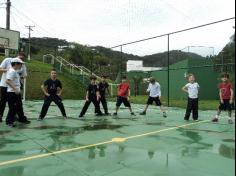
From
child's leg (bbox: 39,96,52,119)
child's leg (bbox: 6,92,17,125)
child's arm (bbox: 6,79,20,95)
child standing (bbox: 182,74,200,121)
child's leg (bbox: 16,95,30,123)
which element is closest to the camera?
child's arm (bbox: 6,79,20,95)

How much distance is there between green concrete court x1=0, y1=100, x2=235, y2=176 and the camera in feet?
14.3

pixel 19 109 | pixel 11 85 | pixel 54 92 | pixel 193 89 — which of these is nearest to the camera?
pixel 11 85

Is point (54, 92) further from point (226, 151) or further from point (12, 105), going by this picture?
point (226, 151)

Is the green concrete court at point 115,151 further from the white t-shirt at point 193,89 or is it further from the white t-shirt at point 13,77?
the white t-shirt at point 193,89

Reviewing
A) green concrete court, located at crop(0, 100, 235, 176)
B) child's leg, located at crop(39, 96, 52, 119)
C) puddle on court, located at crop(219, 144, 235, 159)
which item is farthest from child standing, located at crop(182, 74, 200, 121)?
puddle on court, located at crop(219, 144, 235, 159)

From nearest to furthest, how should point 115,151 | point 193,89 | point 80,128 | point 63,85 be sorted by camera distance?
point 115,151 → point 80,128 → point 193,89 → point 63,85

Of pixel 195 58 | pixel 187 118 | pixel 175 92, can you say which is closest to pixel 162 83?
pixel 175 92

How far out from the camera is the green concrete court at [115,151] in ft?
14.3

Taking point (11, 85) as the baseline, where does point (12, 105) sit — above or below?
below

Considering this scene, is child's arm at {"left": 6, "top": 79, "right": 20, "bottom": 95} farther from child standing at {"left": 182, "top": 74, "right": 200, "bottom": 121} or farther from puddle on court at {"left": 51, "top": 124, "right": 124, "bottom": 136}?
child standing at {"left": 182, "top": 74, "right": 200, "bottom": 121}

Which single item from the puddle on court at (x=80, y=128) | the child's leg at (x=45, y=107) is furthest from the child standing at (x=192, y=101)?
the child's leg at (x=45, y=107)

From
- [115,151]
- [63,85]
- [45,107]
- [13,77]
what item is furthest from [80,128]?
[63,85]

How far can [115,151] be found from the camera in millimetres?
5543

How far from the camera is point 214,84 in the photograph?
28.0m
